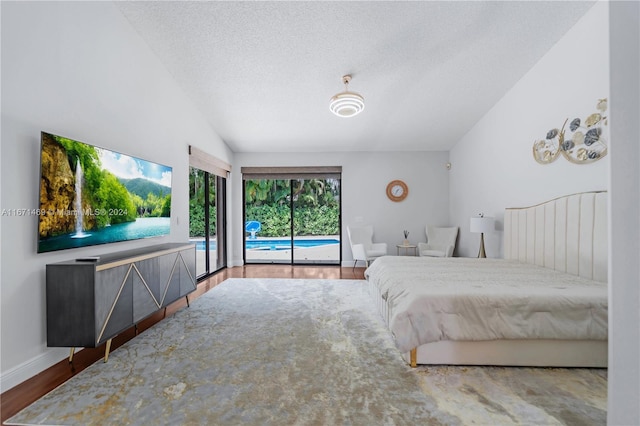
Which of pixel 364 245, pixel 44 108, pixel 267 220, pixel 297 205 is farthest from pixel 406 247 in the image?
pixel 44 108

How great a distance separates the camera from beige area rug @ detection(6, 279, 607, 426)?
1574 mm

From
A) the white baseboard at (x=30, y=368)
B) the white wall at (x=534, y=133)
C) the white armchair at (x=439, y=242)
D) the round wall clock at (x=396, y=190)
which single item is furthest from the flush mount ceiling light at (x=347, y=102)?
the white baseboard at (x=30, y=368)

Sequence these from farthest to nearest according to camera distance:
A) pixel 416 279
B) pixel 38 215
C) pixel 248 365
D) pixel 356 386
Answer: pixel 416 279 → pixel 248 365 → pixel 38 215 → pixel 356 386

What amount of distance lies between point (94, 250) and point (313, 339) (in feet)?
6.88

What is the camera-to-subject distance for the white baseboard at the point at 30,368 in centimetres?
182

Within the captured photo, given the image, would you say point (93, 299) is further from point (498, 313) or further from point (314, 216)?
point (314, 216)

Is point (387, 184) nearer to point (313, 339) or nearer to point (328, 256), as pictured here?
point (328, 256)

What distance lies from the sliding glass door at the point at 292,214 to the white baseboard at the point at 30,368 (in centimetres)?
401

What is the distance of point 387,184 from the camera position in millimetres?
5984

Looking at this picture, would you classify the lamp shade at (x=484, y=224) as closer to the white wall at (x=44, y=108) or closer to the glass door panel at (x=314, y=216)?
the glass door panel at (x=314, y=216)

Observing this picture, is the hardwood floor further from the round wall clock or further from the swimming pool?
the round wall clock

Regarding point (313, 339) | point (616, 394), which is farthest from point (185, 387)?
Answer: point (616, 394)

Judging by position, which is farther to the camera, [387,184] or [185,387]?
[387,184]

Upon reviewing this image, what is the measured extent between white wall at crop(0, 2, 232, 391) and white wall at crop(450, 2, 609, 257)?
3.80 meters
